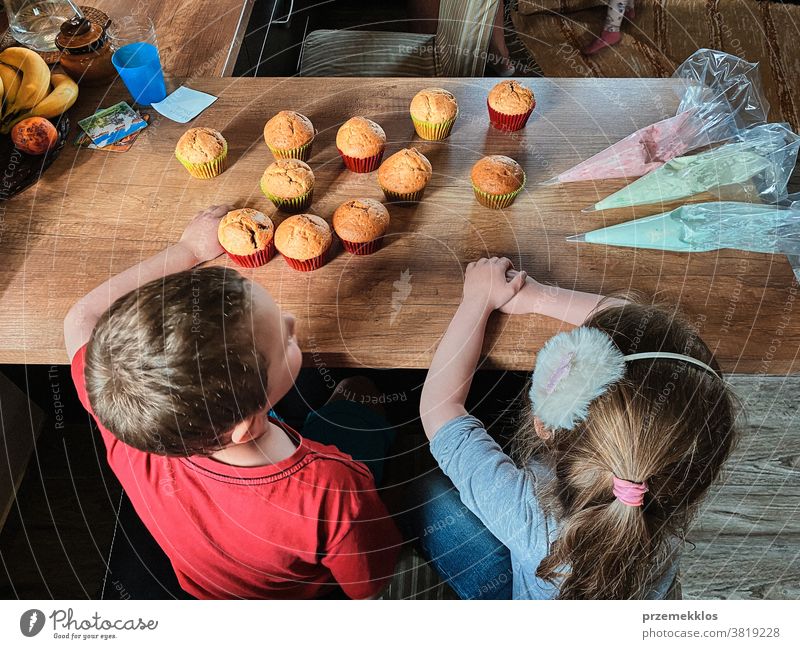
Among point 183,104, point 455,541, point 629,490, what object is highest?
point 183,104

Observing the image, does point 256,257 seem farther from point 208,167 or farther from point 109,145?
point 109,145

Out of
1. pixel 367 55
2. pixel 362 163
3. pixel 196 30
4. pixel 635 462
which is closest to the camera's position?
pixel 635 462

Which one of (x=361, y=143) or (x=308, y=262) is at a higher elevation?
(x=361, y=143)

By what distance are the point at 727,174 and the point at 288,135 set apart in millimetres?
798

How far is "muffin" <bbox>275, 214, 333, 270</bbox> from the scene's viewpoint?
34.4 inches

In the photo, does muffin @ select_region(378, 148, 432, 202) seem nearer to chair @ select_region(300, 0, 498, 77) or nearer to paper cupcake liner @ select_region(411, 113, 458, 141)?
paper cupcake liner @ select_region(411, 113, 458, 141)

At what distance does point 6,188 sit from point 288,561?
831 millimetres

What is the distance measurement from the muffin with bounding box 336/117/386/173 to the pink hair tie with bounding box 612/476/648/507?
2.22 ft

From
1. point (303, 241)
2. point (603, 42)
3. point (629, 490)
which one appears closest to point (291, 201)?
point (303, 241)

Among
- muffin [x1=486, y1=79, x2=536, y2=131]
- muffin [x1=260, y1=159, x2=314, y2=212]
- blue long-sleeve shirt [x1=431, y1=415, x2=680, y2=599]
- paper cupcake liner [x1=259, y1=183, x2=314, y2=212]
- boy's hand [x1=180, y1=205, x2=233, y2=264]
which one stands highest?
muffin [x1=486, y1=79, x2=536, y2=131]

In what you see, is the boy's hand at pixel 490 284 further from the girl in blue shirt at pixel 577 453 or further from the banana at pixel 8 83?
the banana at pixel 8 83

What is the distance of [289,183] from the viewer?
3.10ft

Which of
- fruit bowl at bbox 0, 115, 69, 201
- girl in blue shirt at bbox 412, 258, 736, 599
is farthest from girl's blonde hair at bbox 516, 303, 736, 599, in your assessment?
fruit bowl at bbox 0, 115, 69, 201
